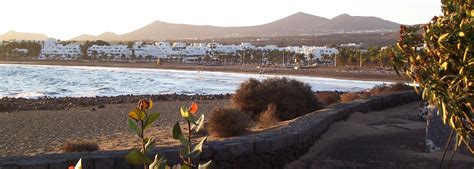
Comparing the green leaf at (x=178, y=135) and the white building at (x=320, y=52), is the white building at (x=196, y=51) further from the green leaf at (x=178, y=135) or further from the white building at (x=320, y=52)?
the green leaf at (x=178, y=135)

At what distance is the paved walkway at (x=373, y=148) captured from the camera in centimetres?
922

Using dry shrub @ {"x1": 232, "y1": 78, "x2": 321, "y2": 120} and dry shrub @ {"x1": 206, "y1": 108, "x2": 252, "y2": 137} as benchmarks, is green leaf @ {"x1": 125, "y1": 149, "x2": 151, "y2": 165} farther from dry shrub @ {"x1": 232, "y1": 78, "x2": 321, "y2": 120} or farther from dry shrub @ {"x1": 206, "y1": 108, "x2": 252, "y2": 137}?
dry shrub @ {"x1": 232, "y1": 78, "x2": 321, "y2": 120}

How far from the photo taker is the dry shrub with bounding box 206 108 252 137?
11.8m

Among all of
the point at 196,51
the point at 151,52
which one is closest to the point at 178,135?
the point at 151,52

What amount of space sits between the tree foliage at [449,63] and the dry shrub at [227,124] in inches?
331

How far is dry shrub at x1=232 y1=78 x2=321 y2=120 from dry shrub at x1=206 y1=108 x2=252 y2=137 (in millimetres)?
2547

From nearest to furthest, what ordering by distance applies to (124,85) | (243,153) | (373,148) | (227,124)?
1. (243,153)
2. (373,148)
3. (227,124)
4. (124,85)

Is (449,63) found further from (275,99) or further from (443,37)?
(275,99)

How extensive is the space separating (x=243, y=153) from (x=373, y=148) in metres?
3.26

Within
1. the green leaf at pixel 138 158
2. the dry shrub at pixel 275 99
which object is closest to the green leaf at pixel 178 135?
the green leaf at pixel 138 158

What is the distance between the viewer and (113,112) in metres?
23.5

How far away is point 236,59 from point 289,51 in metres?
10.6

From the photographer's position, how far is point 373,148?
10562mm

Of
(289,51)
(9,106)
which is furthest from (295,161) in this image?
(289,51)
